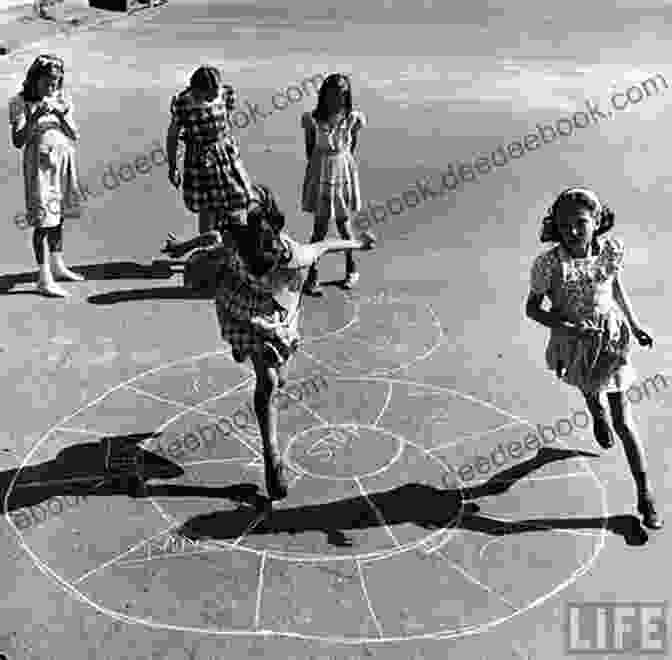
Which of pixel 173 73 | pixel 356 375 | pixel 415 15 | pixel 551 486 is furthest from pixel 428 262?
pixel 415 15

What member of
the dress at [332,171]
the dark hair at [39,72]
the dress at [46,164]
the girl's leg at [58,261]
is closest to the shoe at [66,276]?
the girl's leg at [58,261]

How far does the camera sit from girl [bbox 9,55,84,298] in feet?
28.9

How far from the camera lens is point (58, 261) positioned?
9.58 meters

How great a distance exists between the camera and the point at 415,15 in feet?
71.1

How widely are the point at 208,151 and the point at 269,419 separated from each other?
11.3ft

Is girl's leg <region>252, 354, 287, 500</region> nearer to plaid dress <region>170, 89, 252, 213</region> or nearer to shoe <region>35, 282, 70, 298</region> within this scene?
plaid dress <region>170, 89, 252, 213</region>

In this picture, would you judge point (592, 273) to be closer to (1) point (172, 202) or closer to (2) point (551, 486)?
(2) point (551, 486)

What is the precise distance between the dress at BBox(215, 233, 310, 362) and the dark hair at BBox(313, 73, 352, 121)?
9.83ft

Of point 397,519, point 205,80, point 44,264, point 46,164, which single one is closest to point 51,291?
point 44,264

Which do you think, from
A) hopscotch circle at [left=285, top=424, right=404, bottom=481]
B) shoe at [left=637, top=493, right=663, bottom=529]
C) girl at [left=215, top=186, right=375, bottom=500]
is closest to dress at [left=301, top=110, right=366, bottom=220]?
hopscotch circle at [left=285, top=424, right=404, bottom=481]

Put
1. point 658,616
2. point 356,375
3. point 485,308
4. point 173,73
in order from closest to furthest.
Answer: point 658,616, point 356,375, point 485,308, point 173,73

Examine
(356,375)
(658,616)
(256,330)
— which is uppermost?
(256,330)

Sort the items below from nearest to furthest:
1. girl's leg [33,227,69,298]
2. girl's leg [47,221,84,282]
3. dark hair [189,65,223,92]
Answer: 1. dark hair [189,65,223,92]
2. girl's leg [33,227,69,298]
3. girl's leg [47,221,84,282]

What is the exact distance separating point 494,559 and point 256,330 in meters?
1.82
